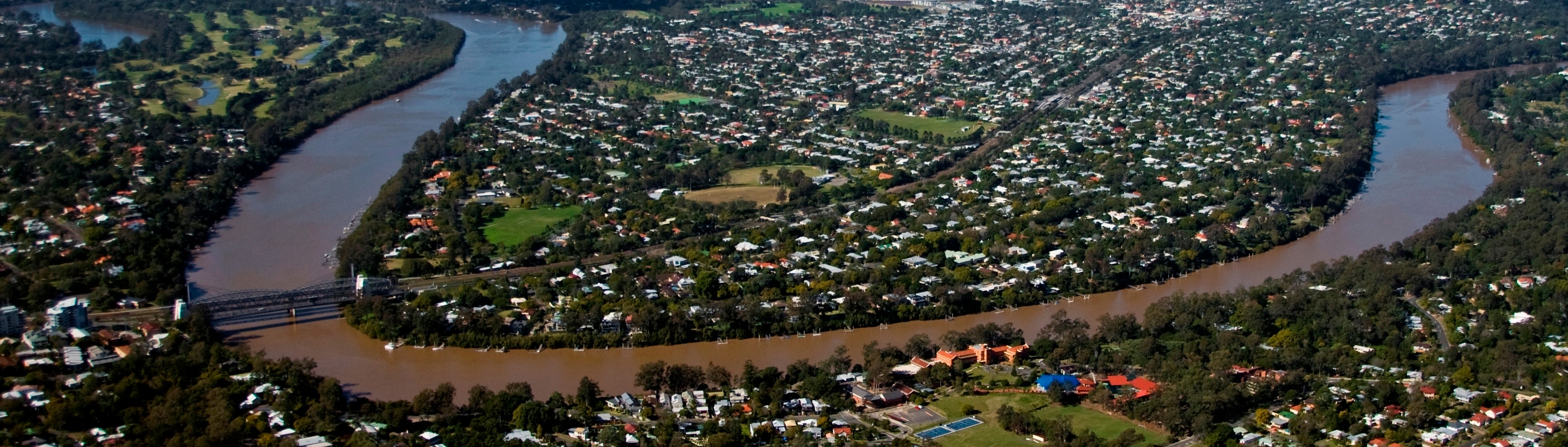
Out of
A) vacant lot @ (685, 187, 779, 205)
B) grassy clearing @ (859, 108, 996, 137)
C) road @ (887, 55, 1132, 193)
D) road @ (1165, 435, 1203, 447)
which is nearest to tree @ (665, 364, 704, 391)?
road @ (1165, 435, 1203, 447)

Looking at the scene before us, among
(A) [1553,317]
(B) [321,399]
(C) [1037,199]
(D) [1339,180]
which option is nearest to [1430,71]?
(D) [1339,180]

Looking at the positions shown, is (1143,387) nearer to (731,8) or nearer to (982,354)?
(982,354)

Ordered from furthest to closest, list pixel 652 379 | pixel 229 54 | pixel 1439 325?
pixel 229 54 → pixel 1439 325 → pixel 652 379

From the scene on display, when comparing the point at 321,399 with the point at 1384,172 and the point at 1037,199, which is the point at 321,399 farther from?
the point at 1384,172

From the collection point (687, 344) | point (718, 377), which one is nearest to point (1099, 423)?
point (718, 377)

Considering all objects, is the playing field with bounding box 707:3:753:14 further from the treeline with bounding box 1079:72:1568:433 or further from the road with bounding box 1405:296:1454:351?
the road with bounding box 1405:296:1454:351

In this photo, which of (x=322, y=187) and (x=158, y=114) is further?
(x=158, y=114)

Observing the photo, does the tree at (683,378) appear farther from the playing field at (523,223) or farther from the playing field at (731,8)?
the playing field at (731,8)
